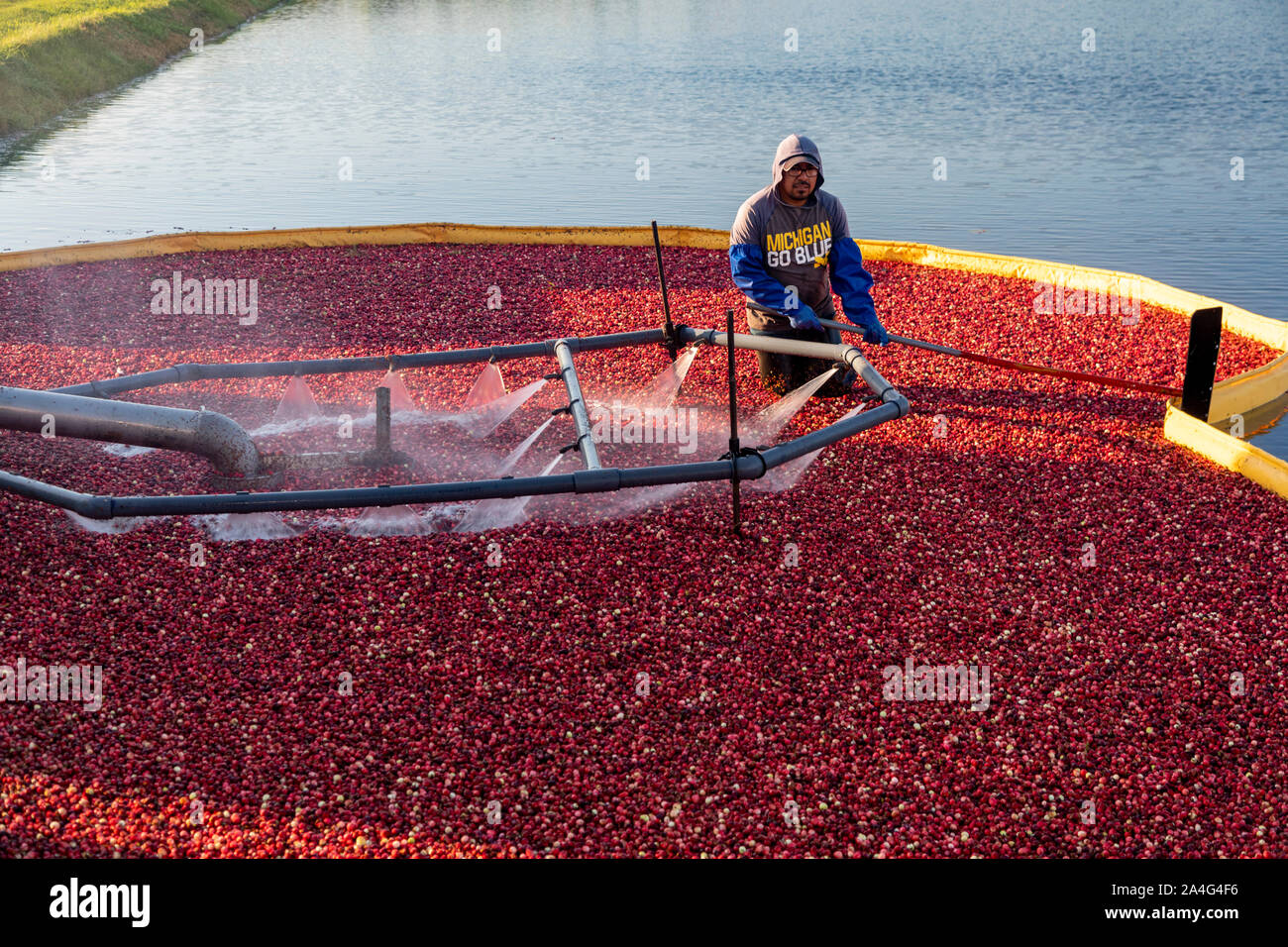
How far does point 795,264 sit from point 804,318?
647 mm

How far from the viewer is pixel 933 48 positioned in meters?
31.7

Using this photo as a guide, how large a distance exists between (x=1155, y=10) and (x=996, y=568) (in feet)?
130

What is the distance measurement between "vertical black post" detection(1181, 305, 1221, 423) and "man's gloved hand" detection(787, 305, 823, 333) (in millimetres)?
2399

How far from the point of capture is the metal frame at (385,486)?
5.24 m

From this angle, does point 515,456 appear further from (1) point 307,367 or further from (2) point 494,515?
(1) point 307,367

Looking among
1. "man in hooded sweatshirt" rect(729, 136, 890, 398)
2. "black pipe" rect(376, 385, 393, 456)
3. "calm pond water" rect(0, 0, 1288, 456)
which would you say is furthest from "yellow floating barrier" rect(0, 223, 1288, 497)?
"black pipe" rect(376, 385, 393, 456)

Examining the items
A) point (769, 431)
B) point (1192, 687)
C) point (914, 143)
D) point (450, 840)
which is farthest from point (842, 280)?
point (914, 143)

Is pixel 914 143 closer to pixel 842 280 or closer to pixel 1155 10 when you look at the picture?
pixel 842 280

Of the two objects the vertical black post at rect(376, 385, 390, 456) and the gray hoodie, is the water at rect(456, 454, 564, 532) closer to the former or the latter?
the vertical black post at rect(376, 385, 390, 456)

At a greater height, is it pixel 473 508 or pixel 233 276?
pixel 233 276

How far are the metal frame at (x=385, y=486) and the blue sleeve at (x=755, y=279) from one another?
27.8 inches

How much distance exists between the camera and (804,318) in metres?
7.92

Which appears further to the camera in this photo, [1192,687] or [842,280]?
[842,280]

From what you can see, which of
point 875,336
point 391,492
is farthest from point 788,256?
point 391,492
